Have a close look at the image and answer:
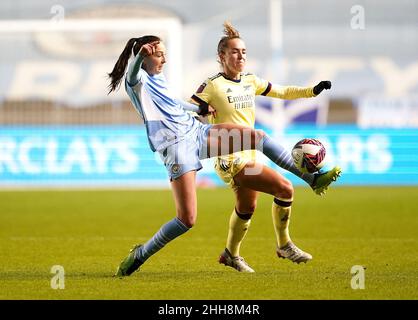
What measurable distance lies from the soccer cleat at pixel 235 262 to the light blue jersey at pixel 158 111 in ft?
4.16

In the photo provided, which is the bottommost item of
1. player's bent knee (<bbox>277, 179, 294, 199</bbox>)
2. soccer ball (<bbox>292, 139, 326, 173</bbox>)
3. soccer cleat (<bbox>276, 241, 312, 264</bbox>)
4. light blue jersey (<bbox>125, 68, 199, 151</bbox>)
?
soccer cleat (<bbox>276, 241, 312, 264</bbox>)

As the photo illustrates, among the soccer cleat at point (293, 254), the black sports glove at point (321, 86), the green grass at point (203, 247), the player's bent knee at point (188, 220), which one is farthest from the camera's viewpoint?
the soccer cleat at point (293, 254)

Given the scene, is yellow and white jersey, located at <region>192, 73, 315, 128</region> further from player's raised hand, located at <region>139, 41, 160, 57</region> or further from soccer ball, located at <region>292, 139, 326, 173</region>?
player's raised hand, located at <region>139, 41, 160, 57</region>

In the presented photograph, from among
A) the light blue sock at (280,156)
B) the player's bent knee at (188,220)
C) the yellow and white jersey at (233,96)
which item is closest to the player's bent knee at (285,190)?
the light blue sock at (280,156)

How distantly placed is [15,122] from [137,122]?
8.13ft

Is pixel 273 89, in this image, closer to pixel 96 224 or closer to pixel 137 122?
pixel 96 224

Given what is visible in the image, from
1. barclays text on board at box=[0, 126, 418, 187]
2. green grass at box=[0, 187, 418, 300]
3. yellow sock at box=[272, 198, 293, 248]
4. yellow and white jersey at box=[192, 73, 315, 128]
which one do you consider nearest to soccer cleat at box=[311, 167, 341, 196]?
yellow sock at box=[272, 198, 293, 248]

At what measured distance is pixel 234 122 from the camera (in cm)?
815

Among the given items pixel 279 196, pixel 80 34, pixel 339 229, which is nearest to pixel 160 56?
pixel 279 196

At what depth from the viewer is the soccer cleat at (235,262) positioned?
8078 millimetres

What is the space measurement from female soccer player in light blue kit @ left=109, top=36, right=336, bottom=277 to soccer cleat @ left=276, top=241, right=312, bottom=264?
0.90 meters

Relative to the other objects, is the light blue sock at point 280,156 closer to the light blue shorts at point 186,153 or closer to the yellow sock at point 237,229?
the light blue shorts at point 186,153

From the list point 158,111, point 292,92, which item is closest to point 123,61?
point 158,111

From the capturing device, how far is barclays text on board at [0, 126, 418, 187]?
18.9m
